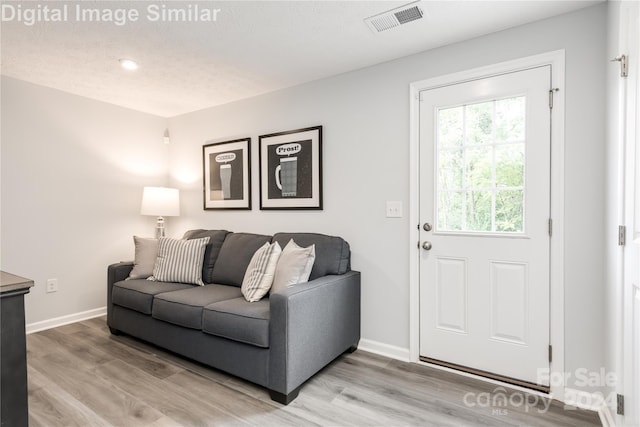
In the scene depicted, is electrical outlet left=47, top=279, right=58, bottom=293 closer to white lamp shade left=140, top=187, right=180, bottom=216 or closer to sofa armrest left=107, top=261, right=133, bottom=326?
sofa armrest left=107, top=261, right=133, bottom=326

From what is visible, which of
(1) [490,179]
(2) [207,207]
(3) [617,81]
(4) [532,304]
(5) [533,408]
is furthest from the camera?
(2) [207,207]

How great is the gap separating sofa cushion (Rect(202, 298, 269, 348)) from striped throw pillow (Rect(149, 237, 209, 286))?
764 mm

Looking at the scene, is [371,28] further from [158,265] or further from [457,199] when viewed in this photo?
[158,265]

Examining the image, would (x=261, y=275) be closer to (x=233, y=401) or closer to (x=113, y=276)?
(x=233, y=401)

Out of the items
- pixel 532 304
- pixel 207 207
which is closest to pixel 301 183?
pixel 207 207

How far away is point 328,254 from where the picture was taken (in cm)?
264

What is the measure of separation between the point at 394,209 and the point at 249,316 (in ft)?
4.35

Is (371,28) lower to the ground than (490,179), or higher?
higher

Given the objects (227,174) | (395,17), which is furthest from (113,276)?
(395,17)

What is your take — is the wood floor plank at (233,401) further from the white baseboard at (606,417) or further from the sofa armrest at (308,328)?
the white baseboard at (606,417)

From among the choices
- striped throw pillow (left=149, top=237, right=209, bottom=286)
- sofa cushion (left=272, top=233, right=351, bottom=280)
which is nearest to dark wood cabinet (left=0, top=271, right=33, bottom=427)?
striped throw pillow (left=149, top=237, right=209, bottom=286)

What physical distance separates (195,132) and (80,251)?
1748mm

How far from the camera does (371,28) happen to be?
217 centimetres

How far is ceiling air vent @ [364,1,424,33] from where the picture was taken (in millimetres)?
1966
